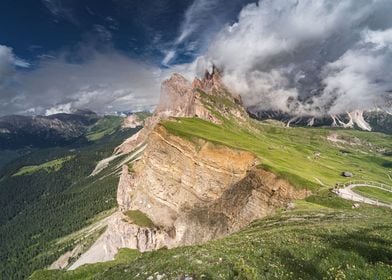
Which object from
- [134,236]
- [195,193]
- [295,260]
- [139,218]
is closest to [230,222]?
[195,193]

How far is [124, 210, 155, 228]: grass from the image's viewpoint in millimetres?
140450

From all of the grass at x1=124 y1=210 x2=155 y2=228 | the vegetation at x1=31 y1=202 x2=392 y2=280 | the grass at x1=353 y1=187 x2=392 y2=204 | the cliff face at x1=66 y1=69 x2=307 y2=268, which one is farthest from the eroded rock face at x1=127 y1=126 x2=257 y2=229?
the vegetation at x1=31 y1=202 x2=392 y2=280

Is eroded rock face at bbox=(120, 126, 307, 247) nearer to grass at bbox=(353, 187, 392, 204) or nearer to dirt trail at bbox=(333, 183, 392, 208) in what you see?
dirt trail at bbox=(333, 183, 392, 208)

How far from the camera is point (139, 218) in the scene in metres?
146

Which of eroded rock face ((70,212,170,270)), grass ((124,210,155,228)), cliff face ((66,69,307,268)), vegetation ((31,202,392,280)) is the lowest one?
eroded rock face ((70,212,170,270))

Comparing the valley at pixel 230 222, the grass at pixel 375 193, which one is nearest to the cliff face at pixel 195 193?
the valley at pixel 230 222

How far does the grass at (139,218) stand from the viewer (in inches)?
5530

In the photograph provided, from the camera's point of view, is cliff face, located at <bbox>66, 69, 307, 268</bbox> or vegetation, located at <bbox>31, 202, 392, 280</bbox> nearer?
vegetation, located at <bbox>31, 202, 392, 280</bbox>

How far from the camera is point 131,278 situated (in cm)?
3039

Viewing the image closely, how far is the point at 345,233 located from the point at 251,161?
2972 inches

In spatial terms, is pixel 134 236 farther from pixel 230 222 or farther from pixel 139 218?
pixel 230 222

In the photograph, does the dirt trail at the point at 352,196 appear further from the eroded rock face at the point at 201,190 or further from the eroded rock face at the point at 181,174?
the eroded rock face at the point at 181,174

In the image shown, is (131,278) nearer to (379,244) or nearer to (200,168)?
(379,244)

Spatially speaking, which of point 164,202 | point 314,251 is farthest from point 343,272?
point 164,202
